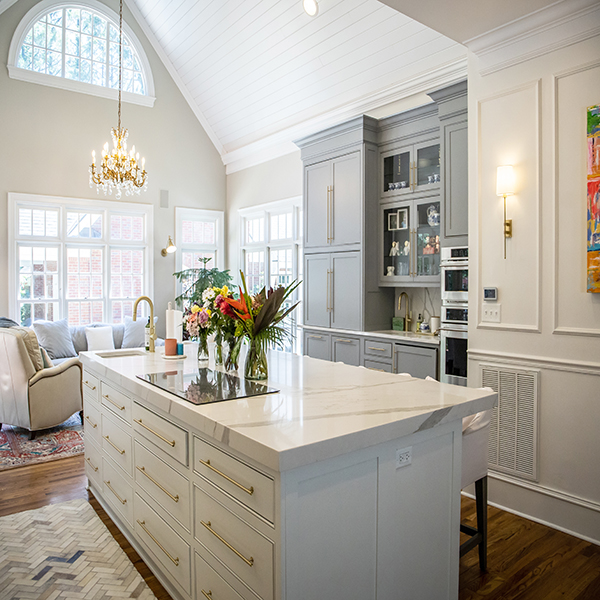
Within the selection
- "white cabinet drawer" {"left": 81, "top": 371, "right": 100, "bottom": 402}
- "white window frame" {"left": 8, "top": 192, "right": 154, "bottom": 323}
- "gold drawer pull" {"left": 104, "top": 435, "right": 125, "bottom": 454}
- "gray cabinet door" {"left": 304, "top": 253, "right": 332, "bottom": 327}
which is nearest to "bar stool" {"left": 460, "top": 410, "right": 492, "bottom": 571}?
"gold drawer pull" {"left": 104, "top": 435, "right": 125, "bottom": 454}

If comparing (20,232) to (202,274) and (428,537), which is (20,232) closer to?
(202,274)

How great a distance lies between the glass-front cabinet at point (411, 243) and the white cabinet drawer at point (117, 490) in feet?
9.34

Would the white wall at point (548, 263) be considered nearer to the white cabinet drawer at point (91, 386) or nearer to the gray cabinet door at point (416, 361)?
the gray cabinet door at point (416, 361)

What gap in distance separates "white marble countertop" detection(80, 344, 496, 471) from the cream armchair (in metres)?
2.36

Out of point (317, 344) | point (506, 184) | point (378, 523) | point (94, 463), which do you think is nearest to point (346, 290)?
point (317, 344)

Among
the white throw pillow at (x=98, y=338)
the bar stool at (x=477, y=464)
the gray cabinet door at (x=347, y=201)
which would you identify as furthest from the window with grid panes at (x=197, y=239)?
the bar stool at (x=477, y=464)

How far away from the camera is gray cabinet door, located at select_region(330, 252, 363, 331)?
185 inches

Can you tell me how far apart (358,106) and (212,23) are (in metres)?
2.14

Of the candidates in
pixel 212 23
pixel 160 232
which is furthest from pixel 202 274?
pixel 212 23

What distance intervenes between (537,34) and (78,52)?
5.95 meters

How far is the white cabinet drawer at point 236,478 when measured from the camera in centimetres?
145

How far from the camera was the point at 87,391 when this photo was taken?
130 inches

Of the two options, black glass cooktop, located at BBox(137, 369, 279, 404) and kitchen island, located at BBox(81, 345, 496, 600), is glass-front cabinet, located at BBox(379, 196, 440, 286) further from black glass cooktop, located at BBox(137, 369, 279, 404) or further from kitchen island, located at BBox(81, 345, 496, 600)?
black glass cooktop, located at BBox(137, 369, 279, 404)

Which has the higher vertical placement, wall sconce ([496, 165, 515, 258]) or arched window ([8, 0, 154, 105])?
arched window ([8, 0, 154, 105])
